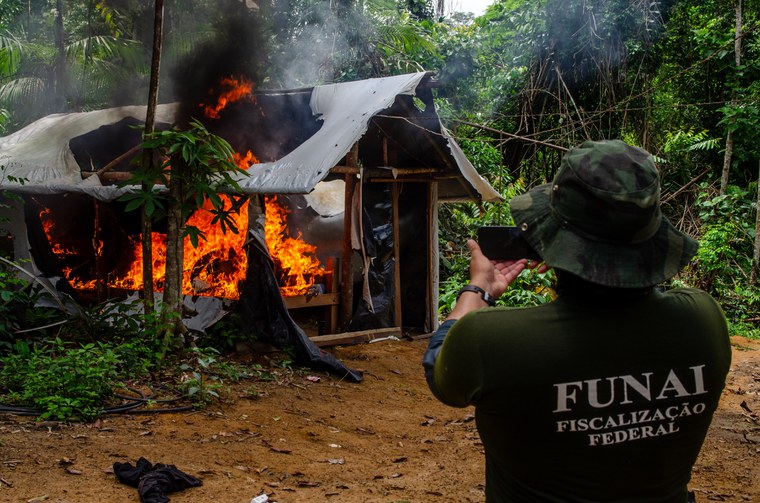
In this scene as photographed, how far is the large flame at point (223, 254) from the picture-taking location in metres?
9.39

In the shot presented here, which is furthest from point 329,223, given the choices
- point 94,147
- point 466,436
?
point 466,436

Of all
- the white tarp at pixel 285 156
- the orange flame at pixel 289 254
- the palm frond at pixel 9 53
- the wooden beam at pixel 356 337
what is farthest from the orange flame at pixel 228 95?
the palm frond at pixel 9 53

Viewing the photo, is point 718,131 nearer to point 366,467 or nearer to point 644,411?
point 366,467

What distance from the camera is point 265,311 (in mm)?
8469

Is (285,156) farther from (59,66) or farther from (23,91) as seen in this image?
(23,91)

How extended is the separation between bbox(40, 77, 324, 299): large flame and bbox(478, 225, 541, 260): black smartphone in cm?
690

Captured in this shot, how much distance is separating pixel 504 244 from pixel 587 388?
19.9 inches

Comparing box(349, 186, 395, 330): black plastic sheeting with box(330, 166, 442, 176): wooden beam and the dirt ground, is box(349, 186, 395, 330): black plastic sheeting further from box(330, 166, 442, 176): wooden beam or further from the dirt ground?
the dirt ground

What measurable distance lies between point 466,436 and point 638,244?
187 inches

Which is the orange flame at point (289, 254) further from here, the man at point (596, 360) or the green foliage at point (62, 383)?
the man at point (596, 360)

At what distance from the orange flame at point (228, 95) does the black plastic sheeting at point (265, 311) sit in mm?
2985

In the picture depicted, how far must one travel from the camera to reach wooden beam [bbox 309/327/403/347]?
9.37 metres

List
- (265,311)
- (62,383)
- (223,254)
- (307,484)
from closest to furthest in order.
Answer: (307,484), (62,383), (265,311), (223,254)

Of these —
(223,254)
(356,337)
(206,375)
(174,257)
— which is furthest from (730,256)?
(174,257)
